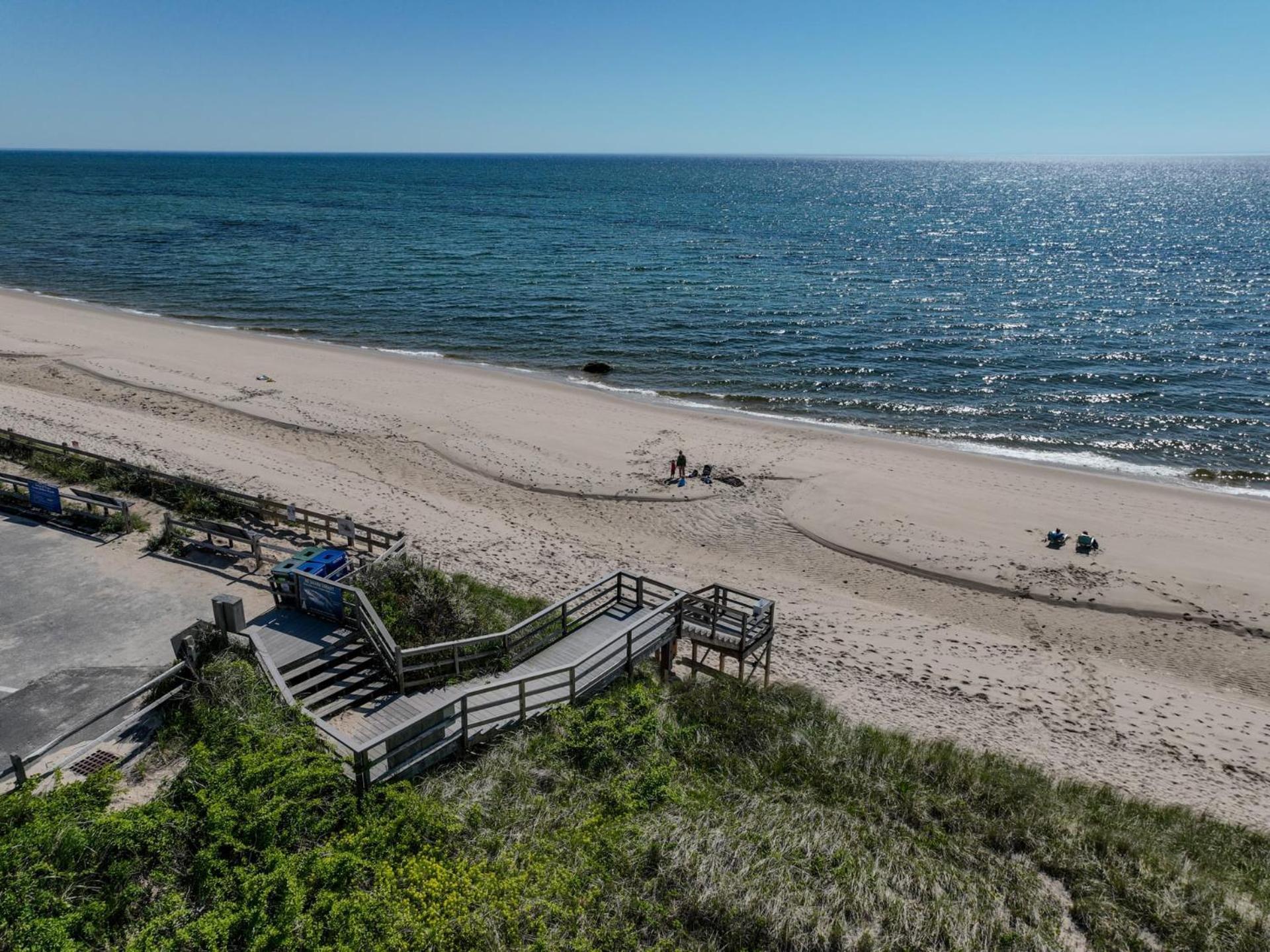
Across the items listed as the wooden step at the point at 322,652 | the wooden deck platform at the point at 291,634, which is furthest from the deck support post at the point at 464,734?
the wooden deck platform at the point at 291,634

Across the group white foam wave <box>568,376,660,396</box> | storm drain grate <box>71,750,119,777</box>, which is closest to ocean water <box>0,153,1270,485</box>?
white foam wave <box>568,376,660,396</box>

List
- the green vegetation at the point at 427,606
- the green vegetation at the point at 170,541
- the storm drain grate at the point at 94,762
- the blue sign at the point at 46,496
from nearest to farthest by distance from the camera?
the storm drain grate at the point at 94,762 < the green vegetation at the point at 427,606 < the green vegetation at the point at 170,541 < the blue sign at the point at 46,496

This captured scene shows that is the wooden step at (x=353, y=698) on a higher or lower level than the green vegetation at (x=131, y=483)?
lower

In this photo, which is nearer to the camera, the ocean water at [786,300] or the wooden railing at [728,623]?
the wooden railing at [728,623]

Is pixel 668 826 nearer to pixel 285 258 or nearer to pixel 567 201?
pixel 285 258

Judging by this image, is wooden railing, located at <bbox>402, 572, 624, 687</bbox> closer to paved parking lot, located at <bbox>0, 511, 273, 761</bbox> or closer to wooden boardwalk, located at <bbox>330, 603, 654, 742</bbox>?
wooden boardwalk, located at <bbox>330, 603, 654, 742</bbox>

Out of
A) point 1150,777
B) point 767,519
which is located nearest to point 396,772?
point 1150,777

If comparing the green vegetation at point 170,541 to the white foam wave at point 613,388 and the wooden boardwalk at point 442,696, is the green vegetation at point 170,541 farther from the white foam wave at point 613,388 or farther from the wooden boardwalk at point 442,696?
the white foam wave at point 613,388
